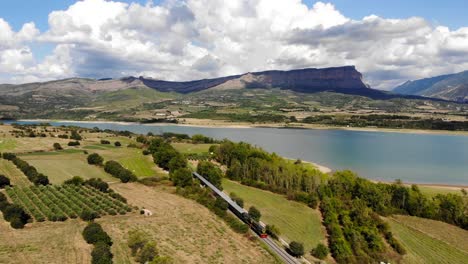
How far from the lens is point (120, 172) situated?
222ft

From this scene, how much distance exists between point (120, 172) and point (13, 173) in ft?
61.4

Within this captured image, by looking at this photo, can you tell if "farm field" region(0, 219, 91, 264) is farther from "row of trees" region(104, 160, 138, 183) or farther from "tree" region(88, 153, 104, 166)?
"tree" region(88, 153, 104, 166)

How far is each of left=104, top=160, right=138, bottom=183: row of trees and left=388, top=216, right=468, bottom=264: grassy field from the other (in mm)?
42967

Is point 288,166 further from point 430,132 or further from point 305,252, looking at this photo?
point 430,132

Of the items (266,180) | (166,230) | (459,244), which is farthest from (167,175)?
(459,244)

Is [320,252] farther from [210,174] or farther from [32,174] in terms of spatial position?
[32,174]

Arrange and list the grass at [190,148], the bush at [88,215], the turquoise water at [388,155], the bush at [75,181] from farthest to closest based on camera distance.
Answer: the grass at [190,148], the turquoise water at [388,155], the bush at [75,181], the bush at [88,215]

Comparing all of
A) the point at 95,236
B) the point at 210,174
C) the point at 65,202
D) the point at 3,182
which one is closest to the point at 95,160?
the point at 3,182

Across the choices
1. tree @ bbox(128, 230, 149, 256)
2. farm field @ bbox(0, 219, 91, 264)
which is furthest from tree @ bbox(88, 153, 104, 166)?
tree @ bbox(128, 230, 149, 256)

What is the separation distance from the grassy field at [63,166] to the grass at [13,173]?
3686 millimetres

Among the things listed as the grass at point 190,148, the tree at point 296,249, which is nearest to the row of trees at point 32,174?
the grass at point 190,148

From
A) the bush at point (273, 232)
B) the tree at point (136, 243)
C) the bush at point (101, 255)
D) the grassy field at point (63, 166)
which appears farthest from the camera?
the grassy field at point (63, 166)

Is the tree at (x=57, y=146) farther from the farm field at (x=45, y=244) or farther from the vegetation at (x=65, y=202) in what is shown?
the farm field at (x=45, y=244)

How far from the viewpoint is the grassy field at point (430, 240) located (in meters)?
42.8
